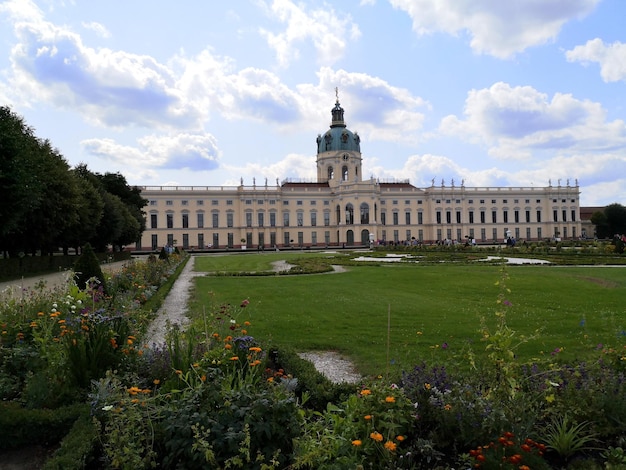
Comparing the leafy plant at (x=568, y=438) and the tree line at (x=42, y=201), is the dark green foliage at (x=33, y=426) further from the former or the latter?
the tree line at (x=42, y=201)

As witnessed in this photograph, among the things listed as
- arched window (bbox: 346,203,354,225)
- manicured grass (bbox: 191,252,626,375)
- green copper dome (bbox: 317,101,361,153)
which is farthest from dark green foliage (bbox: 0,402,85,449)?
Answer: green copper dome (bbox: 317,101,361,153)

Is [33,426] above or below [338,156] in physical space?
below

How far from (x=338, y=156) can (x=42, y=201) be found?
2369 inches

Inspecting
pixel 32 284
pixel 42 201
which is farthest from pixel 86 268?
pixel 42 201

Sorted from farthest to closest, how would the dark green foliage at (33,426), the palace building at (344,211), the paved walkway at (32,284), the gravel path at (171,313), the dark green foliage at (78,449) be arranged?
the palace building at (344,211) → the paved walkway at (32,284) → the gravel path at (171,313) → the dark green foliage at (33,426) → the dark green foliage at (78,449)

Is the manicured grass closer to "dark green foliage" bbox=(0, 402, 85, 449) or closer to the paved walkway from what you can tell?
"dark green foliage" bbox=(0, 402, 85, 449)

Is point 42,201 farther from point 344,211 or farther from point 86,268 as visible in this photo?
point 344,211

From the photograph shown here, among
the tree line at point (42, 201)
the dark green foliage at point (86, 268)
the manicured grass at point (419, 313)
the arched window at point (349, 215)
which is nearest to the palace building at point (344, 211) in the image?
the arched window at point (349, 215)

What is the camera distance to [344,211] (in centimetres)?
7544

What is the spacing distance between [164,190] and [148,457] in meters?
73.0

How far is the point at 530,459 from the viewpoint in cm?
328

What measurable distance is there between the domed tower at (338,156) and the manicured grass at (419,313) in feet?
208

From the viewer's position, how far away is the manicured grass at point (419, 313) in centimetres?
732

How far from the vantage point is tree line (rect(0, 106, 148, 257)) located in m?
18.7
